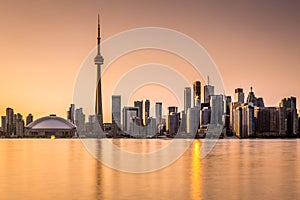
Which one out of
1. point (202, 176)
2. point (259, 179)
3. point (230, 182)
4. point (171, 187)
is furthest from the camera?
point (202, 176)

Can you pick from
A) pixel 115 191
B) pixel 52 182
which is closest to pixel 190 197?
pixel 115 191

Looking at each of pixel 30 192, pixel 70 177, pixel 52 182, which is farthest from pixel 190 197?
pixel 70 177

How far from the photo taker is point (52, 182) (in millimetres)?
46344

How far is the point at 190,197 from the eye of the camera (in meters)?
36.0

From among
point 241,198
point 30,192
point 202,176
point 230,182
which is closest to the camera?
point 241,198

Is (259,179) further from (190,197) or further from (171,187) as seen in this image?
(190,197)

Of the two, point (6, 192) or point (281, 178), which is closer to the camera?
point (6, 192)

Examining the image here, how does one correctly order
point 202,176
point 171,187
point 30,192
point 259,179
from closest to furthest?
1. point 30,192
2. point 171,187
3. point 259,179
4. point 202,176

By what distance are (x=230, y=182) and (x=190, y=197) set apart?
11.4 meters

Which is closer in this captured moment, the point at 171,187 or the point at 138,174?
the point at 171,187

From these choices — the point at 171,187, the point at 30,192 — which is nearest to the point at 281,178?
the point at 171,187

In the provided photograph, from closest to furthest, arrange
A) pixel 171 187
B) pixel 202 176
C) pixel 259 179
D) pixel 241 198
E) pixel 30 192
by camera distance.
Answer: pixel 241 198 → pixel 30 192 → pixel 171 187 → pixel 259 179 → pixel 202 176

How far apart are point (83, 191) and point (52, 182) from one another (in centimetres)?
781

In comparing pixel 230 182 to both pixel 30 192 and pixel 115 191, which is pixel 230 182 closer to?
pixel 115 191
